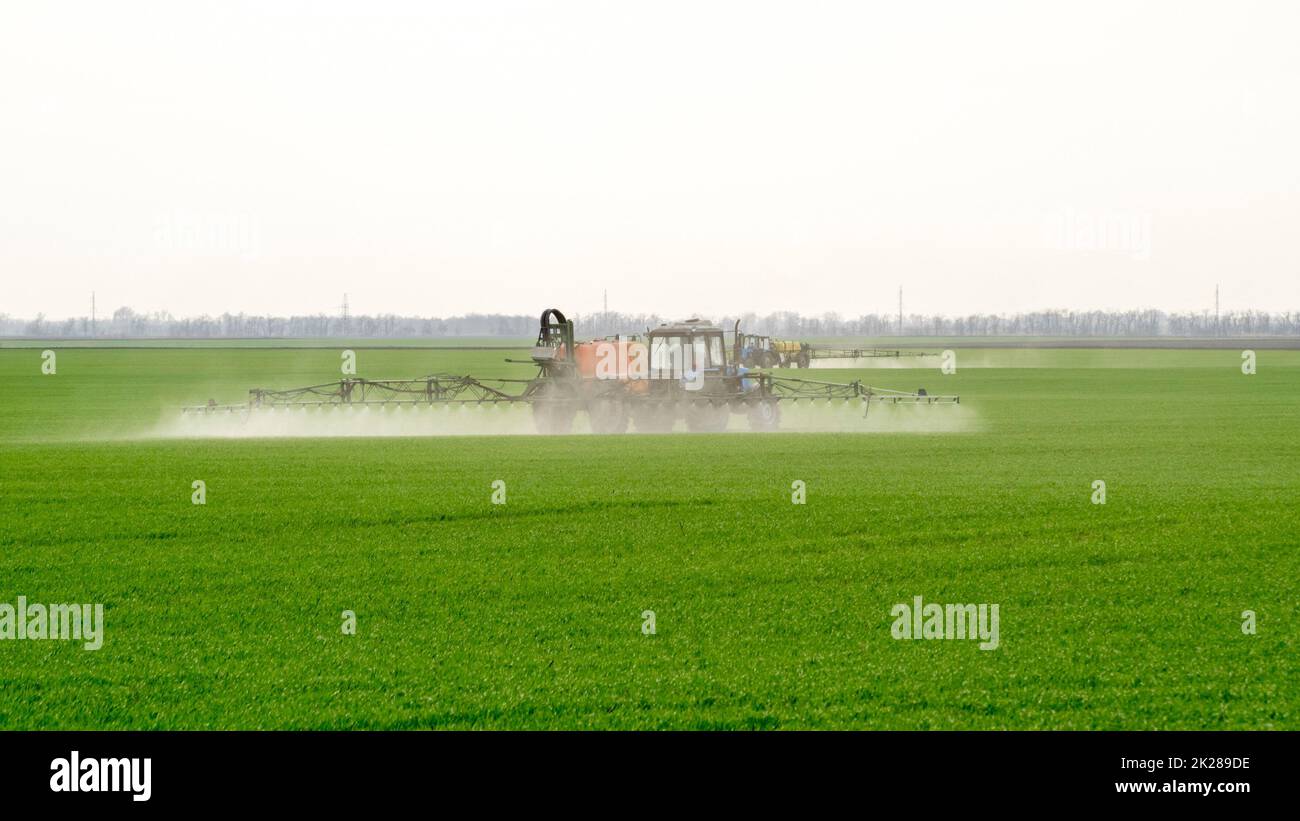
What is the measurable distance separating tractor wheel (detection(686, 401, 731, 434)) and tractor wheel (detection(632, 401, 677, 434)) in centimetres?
46

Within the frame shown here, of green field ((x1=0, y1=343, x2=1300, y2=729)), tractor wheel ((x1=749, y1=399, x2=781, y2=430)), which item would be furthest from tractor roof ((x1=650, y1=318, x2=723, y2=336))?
green field ((x1=0, y1=343, x2=1300, y2=729))

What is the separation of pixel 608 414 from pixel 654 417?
1.35m

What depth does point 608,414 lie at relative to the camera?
3419cm

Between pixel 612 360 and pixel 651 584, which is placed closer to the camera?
pixel 651 584

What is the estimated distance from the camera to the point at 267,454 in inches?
1086

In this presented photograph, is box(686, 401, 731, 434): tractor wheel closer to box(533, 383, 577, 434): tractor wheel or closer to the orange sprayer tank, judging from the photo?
the orange sprayer tank

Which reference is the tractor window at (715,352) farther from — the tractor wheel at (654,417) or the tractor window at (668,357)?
the tractor wheel at (654,417)

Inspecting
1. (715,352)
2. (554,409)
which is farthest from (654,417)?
(554,409)

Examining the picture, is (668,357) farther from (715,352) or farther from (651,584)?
(651,584)

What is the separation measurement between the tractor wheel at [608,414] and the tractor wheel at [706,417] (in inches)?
69.7

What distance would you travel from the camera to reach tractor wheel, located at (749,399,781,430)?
115 feet

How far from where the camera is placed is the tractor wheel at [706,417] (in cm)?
3438
